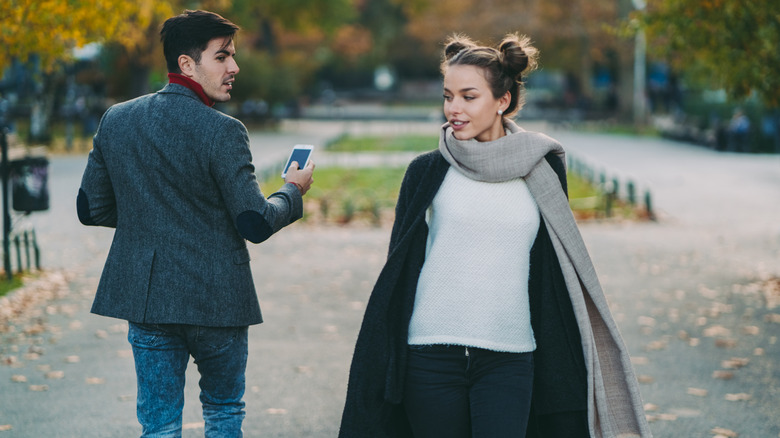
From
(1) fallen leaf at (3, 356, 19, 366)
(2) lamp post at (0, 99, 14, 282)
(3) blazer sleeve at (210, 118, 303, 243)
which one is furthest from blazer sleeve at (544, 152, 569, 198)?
(2) lamp post at (0, 99, 14, 282)

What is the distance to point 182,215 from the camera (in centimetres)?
333

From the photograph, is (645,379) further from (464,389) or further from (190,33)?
(190,33)

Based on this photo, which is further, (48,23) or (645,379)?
(48,23)

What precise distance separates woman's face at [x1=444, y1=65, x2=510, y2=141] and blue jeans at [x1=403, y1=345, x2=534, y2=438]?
739mm

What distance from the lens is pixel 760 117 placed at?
96.6 feet

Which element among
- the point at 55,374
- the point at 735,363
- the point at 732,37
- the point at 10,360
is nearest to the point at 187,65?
the point at 55,374

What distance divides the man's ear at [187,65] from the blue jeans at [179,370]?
856 mm

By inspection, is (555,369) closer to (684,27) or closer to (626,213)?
(684,27)

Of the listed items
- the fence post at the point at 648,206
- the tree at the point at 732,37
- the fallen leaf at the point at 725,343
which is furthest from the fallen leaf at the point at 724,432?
the fence post at the point at 648,206

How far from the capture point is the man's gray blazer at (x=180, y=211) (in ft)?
10.7

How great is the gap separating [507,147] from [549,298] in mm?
524

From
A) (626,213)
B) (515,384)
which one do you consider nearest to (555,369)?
(515,384)

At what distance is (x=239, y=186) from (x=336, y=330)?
483cm

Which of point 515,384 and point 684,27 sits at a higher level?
point 684,27
